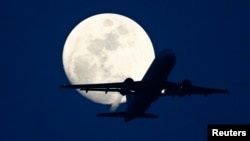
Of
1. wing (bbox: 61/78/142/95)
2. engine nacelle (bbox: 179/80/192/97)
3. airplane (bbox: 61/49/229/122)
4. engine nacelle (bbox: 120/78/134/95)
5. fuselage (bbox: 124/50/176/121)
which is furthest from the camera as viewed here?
engine nacelle (bbox: 179/80/192/97)

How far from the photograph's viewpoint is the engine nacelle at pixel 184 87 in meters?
75.0

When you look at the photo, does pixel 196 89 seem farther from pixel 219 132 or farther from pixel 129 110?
pixel 219 132

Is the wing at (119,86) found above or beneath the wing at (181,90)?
beneath

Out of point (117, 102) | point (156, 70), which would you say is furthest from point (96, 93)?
point (156, 70)

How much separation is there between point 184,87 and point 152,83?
573 centimetres

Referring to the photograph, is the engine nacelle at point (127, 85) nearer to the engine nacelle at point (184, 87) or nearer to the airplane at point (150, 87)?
the airplane at point (150, 87)

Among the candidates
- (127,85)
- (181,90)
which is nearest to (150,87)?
(127,85)

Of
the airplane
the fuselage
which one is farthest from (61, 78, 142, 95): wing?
the fuselage

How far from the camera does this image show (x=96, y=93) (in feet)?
320

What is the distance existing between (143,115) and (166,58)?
20.8 m

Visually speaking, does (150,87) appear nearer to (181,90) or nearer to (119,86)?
(119,86)

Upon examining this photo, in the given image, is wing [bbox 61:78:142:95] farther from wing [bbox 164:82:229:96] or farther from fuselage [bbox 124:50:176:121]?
wing [bbox 164:82:229:96]

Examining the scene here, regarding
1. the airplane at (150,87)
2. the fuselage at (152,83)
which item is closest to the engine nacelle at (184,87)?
the airplane at (150,87)

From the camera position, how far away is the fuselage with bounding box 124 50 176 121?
222ft
